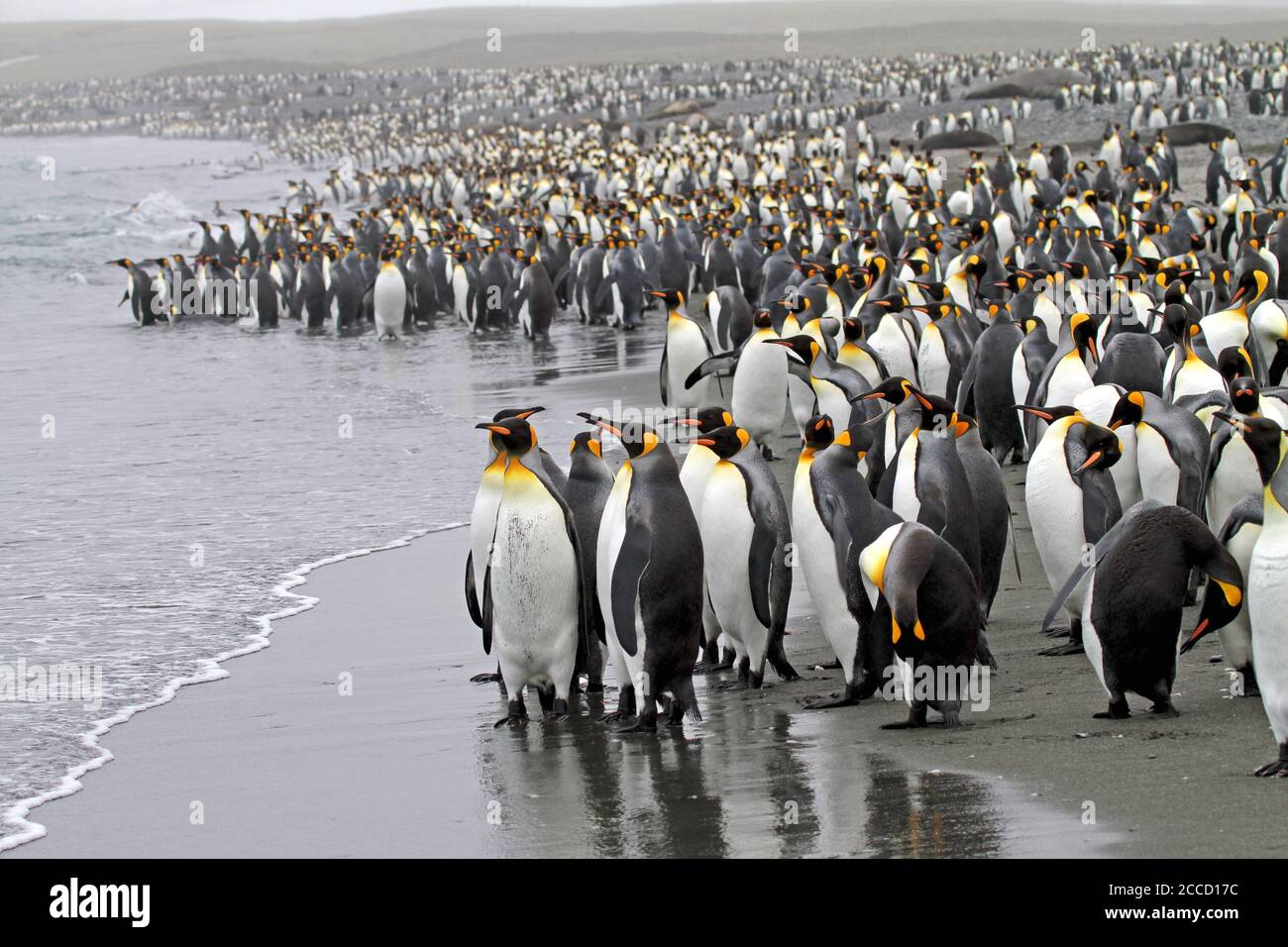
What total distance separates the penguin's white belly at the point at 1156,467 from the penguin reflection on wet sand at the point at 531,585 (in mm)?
2264

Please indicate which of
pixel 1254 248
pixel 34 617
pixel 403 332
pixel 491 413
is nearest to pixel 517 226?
pixel 403 332

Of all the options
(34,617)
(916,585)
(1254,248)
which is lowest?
(34,617)

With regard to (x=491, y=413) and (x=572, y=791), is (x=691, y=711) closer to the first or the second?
(x=572, y=791)

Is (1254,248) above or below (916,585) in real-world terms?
above

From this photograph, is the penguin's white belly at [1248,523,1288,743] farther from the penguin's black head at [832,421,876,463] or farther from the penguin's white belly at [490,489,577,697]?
the penguin's white belly at [490,489,577,697]

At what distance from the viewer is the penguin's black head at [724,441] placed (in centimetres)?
598

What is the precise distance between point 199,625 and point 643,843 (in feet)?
11.8

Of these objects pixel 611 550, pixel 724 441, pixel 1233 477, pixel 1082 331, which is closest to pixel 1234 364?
pixel 1233 477

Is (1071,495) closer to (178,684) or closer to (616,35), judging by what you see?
(178,684)

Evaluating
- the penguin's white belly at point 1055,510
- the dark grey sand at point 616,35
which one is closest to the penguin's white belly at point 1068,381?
the penguin's white belly at point 1055,510

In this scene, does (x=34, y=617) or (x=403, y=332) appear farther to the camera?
(x=403, y=332)

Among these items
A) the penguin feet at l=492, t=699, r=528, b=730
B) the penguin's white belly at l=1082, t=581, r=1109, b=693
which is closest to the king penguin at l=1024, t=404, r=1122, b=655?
the penguin's white belly at l=1082, t=581, r=1109, b=693

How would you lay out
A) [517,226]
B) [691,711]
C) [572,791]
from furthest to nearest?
1. [517,226]
2. [691,711]
3. [572,791]

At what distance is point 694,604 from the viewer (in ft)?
18.1
